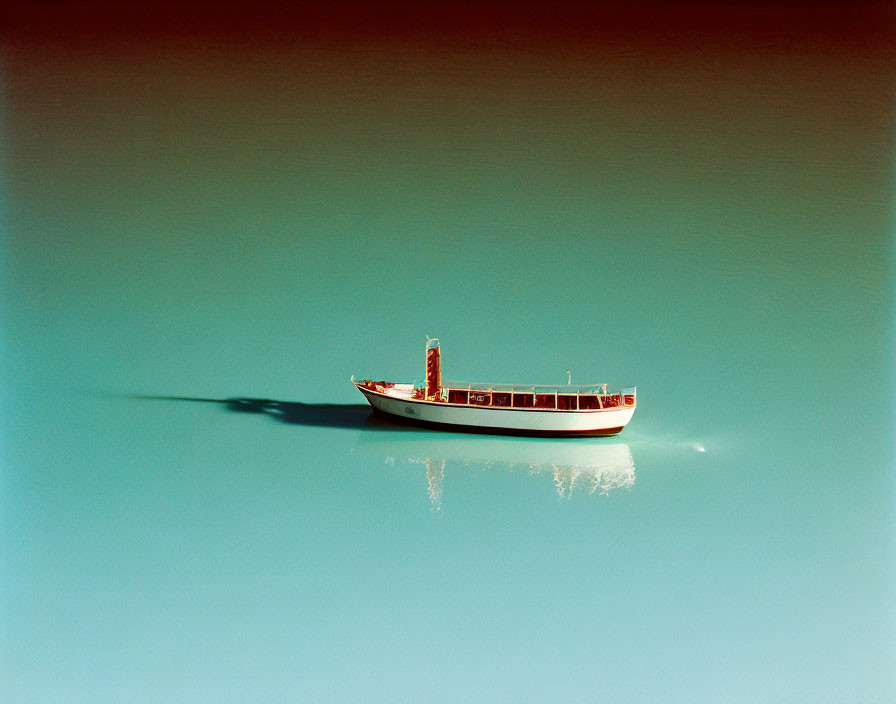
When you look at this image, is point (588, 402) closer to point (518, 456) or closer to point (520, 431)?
point (520, 431)

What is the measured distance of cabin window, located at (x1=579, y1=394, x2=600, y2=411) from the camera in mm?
8345

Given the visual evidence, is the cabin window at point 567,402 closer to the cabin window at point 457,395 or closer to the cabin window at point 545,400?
the cabin window at point 545,400

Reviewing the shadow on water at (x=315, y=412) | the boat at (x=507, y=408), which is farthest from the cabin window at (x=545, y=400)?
the shadow on water at (x=315, y=412)

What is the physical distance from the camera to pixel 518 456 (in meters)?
7.78

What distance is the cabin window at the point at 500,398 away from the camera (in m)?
8.43

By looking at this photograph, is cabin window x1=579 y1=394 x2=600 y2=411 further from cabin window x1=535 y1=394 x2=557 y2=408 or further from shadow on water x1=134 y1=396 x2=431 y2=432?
shadow on water x1=134 y1=396 x2=431 y2=432

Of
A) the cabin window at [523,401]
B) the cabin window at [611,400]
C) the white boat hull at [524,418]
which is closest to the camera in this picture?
the white boat hull at [524,418]

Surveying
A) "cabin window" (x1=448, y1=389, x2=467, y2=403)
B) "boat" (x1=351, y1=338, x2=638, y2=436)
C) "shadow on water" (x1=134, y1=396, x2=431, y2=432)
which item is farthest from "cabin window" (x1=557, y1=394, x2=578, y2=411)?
"shadow on water" (x1=134, y1=396, x2=431, y2=432)

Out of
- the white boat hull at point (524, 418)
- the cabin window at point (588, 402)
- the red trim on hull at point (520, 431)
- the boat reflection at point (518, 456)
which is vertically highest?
the cabin window at point (588, 402)

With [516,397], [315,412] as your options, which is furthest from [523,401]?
[315,412]

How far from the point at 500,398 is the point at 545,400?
47 cm

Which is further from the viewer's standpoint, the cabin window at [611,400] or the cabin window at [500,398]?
the cabin window at [500,398]

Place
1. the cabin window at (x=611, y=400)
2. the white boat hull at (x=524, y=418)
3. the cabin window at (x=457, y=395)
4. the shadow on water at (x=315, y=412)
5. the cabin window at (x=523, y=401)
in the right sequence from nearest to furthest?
the white boat hull at (x=524, y=418) → the cabin window at (x=611, y=400) → the cabin window at (x=523, y=401) → the cabin window at (x=457, y=395) → the shadow on water at (x=315, y=412)

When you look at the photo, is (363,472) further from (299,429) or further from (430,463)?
(299,429)
